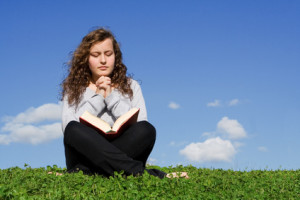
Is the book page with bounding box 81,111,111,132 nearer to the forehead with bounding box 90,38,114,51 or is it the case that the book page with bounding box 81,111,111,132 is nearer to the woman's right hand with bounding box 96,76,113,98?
the woman's right hand with bounding box 96,76,113,98

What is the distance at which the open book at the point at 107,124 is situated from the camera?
229 inches

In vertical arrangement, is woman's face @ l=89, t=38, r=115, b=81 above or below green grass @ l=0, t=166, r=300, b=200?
above

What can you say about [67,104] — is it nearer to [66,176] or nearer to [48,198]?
[66,176]

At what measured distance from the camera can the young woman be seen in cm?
597

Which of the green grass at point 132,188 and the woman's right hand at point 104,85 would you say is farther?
the woman's right hand at point 104,85

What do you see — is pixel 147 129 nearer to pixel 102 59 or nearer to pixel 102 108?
pixel 102 108

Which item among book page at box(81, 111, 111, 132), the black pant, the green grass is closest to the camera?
the green grass

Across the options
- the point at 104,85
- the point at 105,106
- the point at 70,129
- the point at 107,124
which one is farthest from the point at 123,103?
the point at 70,129

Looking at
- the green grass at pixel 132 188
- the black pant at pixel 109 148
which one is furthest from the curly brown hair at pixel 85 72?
the green grass at pixel 132 188

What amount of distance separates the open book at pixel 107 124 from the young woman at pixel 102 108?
0.14m

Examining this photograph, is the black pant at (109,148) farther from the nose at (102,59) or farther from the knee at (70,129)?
the nose at (102,59)

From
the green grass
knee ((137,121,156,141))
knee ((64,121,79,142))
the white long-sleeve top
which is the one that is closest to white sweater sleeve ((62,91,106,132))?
the white long-sleeve top

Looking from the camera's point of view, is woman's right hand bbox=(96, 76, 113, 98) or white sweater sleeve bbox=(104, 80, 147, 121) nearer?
white sweater sleeve bbox=(104, 80, 147, 121)

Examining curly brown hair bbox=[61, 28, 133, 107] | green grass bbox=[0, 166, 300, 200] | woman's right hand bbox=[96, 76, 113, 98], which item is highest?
curly brown hair bbox=[61, 28, 133, 107]
